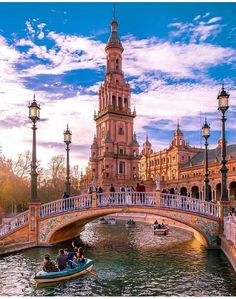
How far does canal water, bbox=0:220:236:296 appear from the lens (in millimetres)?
12078

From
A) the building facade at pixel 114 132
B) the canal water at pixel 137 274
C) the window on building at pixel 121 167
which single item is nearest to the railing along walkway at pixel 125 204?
the canal water at pixel 137 274

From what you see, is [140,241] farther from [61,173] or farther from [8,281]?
[61,173]

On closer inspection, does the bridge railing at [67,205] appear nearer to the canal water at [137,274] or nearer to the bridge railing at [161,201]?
the bridge railing at [161,201]

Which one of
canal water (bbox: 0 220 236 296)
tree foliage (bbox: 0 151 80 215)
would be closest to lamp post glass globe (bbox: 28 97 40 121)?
canal water (bbox: 0 220 236 296)

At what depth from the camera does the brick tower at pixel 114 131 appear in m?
73.2

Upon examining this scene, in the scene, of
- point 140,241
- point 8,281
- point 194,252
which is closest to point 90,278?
point 8,281

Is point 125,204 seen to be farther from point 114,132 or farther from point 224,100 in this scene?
point 114,132

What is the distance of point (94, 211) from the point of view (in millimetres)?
20594

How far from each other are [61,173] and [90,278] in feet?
235

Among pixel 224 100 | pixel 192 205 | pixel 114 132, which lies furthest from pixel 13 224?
pixel 114 132

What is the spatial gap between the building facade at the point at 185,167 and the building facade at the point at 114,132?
8.50 meters

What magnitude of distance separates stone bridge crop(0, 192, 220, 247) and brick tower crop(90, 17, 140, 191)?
4970cm

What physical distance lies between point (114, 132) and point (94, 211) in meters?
55.0

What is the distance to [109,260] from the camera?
56.6ft
